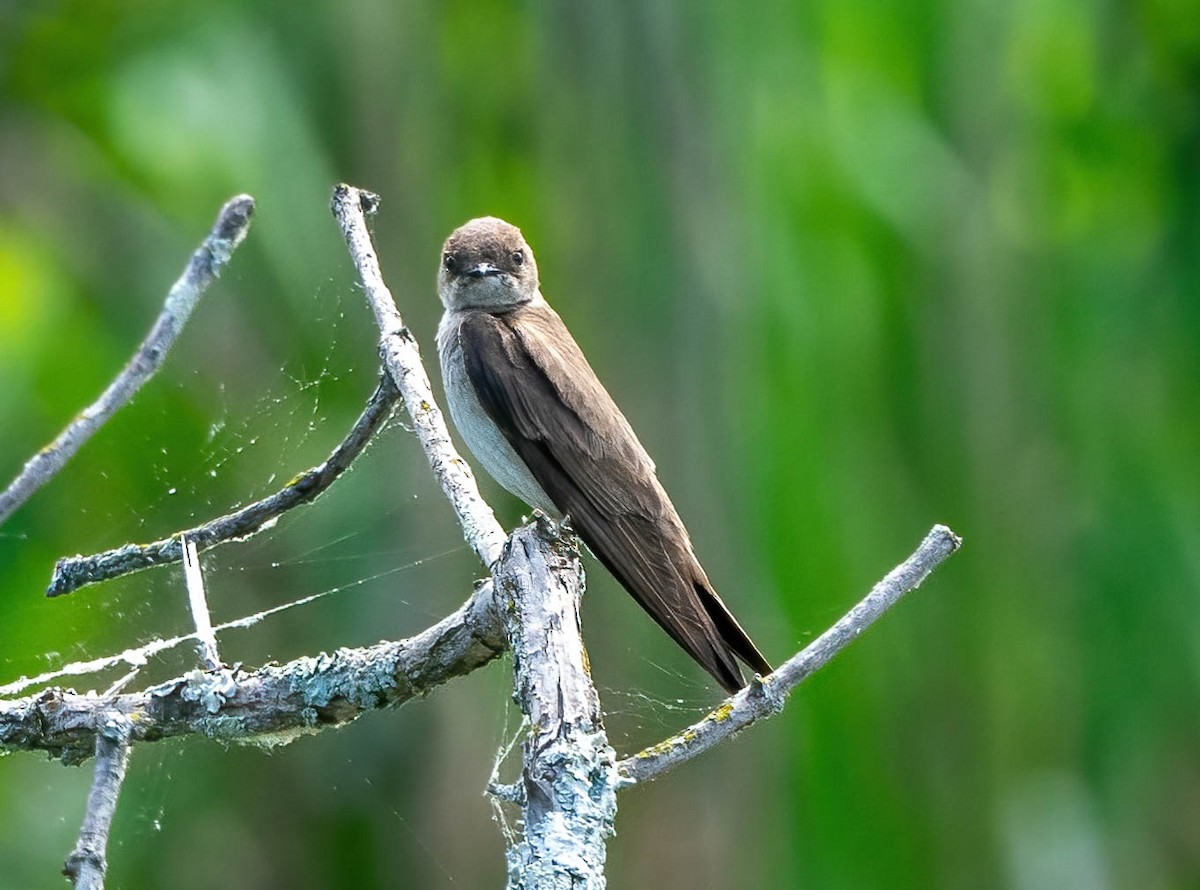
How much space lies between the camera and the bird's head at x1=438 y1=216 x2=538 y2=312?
4.38 metres

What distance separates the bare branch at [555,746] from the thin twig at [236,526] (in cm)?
84

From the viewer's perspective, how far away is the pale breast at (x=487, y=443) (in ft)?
12.1

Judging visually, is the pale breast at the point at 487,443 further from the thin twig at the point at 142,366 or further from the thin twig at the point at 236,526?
the thin twig at the point at 142,366

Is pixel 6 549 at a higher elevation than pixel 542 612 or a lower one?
higher

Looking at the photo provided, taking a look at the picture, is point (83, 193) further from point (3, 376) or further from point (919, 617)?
point (919, 617)

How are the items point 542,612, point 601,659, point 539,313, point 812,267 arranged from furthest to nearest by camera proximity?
point 812,267
point 601,659
point 539,313
point 542,612

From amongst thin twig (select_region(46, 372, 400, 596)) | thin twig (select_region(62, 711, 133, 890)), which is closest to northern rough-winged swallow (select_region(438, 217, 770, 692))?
thin twig (select_region(46, 372, 400, 596))

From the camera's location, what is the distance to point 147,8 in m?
6.66

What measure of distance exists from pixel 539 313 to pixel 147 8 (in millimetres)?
3360

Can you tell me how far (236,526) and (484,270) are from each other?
5.21 ft

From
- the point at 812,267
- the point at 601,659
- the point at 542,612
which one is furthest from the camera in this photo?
the point at 812,267

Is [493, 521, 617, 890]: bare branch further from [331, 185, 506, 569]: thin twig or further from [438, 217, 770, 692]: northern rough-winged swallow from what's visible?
[438, 217, 770, 692]: northern rough-winged swallow

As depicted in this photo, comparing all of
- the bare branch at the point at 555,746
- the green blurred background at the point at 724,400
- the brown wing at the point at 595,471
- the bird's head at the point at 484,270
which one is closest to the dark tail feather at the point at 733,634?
the brown wing at the point at 595,471

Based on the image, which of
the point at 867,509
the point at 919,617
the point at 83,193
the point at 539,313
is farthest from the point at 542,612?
the point at 83,193
